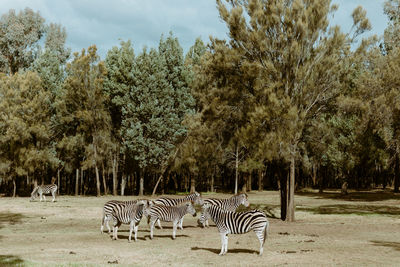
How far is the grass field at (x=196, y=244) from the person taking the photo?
1455cm

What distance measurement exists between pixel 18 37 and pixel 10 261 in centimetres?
5863

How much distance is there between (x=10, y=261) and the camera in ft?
45.1

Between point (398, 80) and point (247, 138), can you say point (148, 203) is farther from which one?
point (398, 80)

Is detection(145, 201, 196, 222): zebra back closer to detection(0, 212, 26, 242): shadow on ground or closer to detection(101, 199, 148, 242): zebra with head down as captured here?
detection(101, 199, 148, 242): zebra with head down

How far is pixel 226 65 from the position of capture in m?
28.2

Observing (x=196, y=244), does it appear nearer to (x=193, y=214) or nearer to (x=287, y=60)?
(x=193, y=214)

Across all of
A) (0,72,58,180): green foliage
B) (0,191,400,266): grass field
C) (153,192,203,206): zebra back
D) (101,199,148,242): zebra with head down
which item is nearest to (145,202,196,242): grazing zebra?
(101,199,148,242): zebra with head down

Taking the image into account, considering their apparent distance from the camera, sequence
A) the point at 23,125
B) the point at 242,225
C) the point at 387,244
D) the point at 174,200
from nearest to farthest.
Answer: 1. the point at 242,225
2. the point at 387,244
3. the point at 174,200
4. the point at 23,125

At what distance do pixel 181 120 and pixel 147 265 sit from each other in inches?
1575

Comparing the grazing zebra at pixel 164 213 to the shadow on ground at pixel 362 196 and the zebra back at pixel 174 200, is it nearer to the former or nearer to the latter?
the zebra back at pixel 174 200

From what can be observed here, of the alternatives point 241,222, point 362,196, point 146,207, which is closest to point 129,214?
point 146,207

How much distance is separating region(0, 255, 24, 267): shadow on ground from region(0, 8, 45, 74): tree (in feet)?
184

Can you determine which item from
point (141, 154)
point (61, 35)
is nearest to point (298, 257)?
point (141, 154)

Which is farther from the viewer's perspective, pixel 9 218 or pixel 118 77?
pixel 118 77
